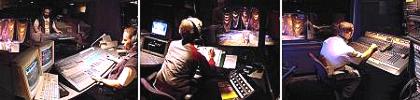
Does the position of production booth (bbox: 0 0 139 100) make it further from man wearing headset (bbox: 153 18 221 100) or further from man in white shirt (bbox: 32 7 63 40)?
man wearing headset (bbox: 153 18 221 100)

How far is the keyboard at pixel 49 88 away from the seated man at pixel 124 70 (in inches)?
13.0

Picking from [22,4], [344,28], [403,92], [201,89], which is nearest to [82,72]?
[22,4]

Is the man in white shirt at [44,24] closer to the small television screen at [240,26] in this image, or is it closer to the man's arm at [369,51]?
the small television screen at [240,26]

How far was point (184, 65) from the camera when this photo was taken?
4.59 m

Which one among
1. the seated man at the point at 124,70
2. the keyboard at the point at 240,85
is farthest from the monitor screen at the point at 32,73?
the keyboard at the point at 240,85

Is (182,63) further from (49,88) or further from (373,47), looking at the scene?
(373,47)

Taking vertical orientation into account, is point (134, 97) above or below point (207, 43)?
below

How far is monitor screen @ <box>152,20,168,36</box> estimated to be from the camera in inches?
179

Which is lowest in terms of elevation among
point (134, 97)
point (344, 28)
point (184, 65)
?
point (134, 97)

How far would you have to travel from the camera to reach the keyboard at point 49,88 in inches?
175

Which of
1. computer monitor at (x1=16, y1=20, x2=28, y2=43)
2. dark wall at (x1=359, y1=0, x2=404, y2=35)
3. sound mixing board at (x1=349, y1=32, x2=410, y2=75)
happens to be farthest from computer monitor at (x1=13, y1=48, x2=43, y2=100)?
dark wall at (x1=359, y1=0, x2=404, y2=35)

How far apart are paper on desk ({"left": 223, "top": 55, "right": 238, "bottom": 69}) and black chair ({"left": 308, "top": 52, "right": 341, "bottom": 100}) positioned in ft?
2.26

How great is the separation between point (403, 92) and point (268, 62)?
1.29 metres

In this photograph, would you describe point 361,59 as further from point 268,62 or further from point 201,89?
point 201,89
